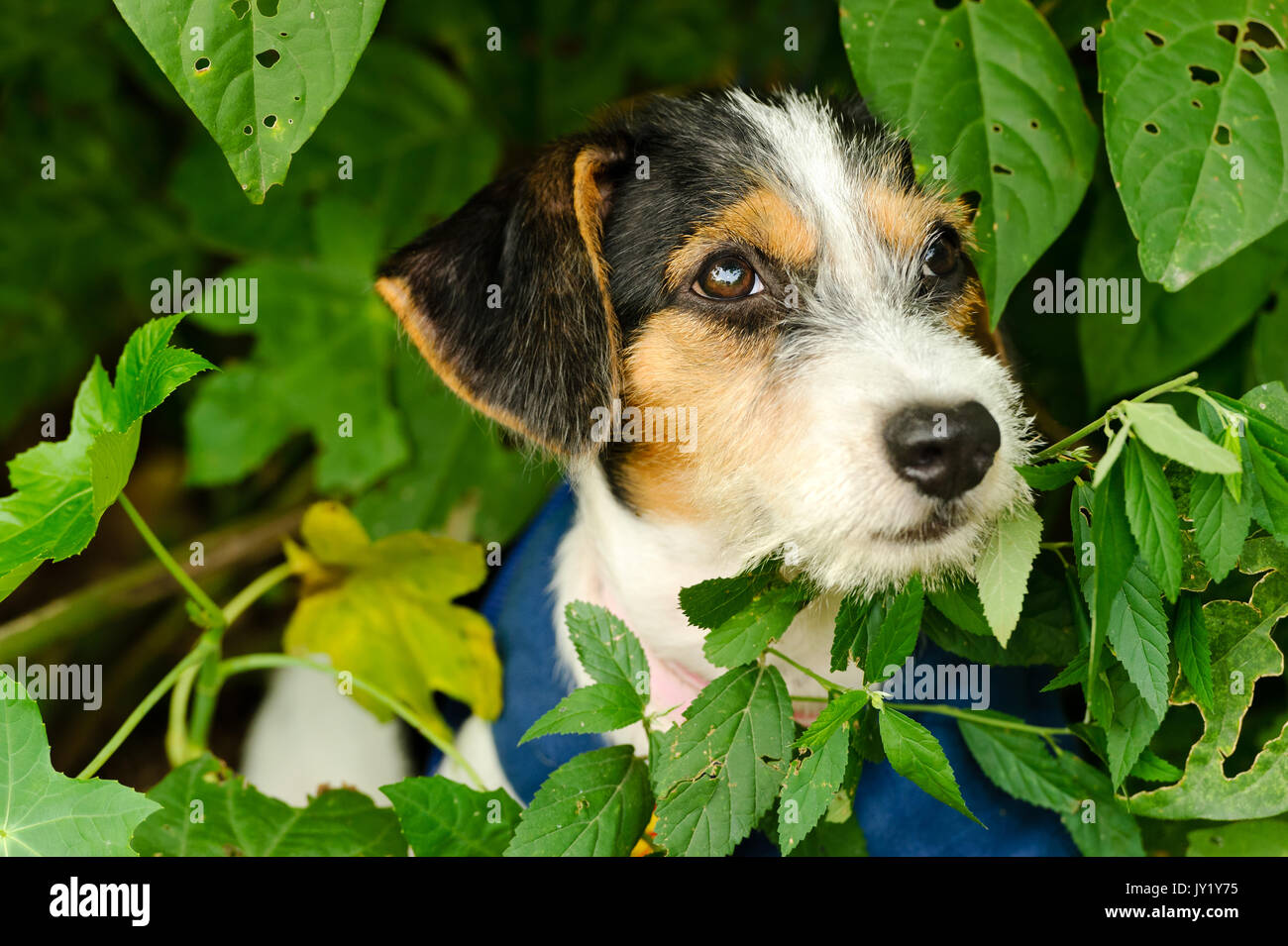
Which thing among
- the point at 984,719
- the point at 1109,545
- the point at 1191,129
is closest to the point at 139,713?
the point at 984,719

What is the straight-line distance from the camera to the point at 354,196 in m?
2.94

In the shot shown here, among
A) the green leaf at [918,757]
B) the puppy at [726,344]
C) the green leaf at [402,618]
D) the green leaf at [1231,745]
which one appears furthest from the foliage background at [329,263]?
the green leaf at [918,757]

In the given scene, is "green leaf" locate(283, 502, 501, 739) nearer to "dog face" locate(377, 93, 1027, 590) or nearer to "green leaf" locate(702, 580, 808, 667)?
"dog face" locate(377, 93, 1027, 590)

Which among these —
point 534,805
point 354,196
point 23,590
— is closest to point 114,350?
point 23,590

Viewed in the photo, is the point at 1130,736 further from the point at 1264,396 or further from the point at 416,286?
the point at 416,286

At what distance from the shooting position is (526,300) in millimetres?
1896

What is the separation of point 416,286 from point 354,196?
114 centimetres

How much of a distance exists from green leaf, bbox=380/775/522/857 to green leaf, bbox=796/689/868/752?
0.56 m

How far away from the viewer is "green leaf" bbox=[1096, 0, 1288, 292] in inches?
67.6

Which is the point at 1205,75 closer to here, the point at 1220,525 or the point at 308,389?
the point at 1220,525

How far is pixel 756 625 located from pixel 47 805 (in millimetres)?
1112

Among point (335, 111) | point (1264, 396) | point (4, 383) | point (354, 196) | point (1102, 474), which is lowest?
point (1102, 474)

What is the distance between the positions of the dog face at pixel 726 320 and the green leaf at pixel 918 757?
265 millimetres

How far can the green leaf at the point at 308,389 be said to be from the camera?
9.59 ft
